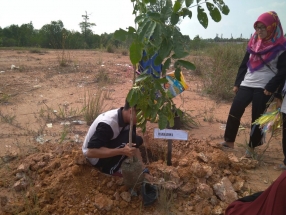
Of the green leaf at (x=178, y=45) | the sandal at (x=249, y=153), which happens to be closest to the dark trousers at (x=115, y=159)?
the green leaf at (x=178, y=45)

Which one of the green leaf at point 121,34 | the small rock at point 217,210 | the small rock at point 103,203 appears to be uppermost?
the green leaf at point 121,34

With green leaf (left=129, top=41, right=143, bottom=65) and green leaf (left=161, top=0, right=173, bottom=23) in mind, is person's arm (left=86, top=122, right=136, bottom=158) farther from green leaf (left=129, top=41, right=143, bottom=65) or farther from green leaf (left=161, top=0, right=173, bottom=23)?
green leaf (left=161, top=0, right=173, bottom=23)

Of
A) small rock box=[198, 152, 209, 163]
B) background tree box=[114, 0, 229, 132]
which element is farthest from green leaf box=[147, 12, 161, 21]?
small rock box=[198, 152, 209, 163]

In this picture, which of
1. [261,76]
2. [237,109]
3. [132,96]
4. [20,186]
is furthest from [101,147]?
[261,76]

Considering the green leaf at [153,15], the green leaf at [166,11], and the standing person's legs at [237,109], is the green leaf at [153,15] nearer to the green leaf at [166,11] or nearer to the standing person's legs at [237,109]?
the green leaf at [166,11]

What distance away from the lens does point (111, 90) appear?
5.13 m

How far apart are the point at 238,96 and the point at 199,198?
4.19 feet

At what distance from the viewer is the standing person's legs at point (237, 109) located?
8.81 feet

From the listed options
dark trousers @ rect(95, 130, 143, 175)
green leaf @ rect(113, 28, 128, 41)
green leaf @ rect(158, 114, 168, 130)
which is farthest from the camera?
dark trousers @ rect(95, 130, 143, 175)

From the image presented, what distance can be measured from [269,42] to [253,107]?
668 millimetres

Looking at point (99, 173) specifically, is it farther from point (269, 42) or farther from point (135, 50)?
point (269, 42)

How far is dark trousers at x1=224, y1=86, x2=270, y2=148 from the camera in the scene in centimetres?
257

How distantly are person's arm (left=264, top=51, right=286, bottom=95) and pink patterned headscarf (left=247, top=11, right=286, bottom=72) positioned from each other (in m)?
0.07

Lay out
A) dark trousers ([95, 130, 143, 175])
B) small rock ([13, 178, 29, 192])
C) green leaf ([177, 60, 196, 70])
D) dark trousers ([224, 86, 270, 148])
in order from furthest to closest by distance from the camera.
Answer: dark trousers ([224, 86, 270, 148]) < dark trousers ([95, 130, 143, 175]) < small rock ([13, 178, 29, 192]) < green leaf ([177, 60, 196, 70])
